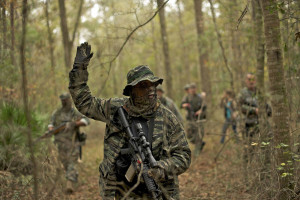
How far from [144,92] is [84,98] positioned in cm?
66

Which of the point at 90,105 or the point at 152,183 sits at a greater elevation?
the point at 90,105

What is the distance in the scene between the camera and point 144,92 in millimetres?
3977

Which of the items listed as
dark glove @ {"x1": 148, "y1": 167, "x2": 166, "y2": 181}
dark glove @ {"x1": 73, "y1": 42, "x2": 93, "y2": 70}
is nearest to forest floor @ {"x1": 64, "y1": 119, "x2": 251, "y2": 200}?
dark glove @ {"x1": 148, "y1": 167, "x2": 166, "y2": 181}

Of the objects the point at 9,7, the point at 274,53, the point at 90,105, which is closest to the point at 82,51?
the point at 90,105

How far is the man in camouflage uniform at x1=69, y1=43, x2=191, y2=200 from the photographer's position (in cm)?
384

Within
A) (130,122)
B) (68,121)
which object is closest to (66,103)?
(68,121)

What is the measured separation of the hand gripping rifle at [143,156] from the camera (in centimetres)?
356

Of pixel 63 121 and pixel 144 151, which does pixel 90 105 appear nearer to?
pixel 144 151

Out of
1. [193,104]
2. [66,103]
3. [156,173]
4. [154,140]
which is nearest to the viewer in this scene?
[156,173]

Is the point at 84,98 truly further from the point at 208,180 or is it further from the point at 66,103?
the point at 66,103

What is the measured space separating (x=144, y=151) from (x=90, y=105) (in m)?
0.83

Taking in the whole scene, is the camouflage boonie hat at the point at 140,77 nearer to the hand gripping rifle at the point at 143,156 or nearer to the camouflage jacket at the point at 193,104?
the hand gripping rifle at the point at 143,156

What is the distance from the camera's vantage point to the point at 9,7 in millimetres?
7223

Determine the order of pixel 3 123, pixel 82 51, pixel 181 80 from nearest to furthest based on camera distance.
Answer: pixel 82 51 < pixel 3 123 < pixel 181 80
